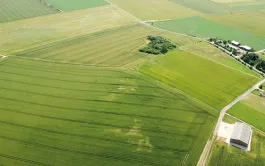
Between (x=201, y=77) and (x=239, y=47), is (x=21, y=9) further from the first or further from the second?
(x=239, y=47)

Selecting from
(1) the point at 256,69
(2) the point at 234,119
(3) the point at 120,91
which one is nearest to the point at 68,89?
(3) the point at 120,91

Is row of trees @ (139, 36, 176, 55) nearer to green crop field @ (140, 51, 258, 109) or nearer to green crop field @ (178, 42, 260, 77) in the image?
green crop field @ (140, 51, 258, 109)

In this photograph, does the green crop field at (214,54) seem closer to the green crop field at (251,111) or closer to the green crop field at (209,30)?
the green crop field at (209,30)

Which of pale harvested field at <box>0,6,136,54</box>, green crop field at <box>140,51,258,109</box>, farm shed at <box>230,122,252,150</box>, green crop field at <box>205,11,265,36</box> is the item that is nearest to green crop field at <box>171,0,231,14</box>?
green crop field at <box>205,11,265,36</box>

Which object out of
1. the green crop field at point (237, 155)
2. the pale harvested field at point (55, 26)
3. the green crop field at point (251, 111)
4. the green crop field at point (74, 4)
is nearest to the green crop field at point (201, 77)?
the green crop field at point (251, 111)

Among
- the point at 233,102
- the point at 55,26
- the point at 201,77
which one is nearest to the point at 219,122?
the point at 233,102
